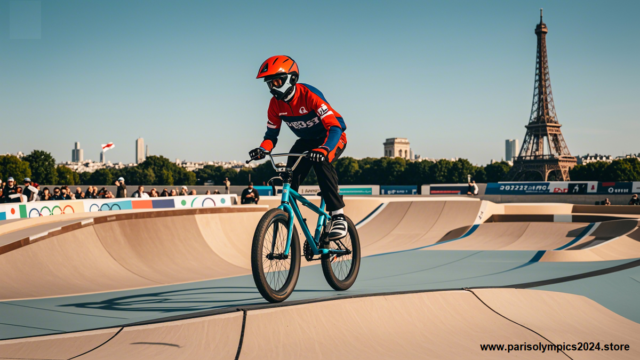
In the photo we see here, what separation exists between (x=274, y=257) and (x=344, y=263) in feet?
7.35

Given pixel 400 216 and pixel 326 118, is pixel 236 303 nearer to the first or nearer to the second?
pixel 326 118

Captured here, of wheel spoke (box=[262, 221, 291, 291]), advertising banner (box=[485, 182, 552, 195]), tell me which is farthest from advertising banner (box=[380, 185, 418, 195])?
wheel spoke (box=[262, 221, 291, 291])

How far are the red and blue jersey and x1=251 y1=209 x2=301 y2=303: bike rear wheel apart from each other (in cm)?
99

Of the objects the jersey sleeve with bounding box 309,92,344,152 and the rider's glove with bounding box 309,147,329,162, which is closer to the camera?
the rider's glove with bounding box 309,147,329,162

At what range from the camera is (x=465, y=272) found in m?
8.30

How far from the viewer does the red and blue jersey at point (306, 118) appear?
213 inches

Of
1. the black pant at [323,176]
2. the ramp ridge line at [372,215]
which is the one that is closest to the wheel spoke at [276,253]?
the black pant at [323,176]

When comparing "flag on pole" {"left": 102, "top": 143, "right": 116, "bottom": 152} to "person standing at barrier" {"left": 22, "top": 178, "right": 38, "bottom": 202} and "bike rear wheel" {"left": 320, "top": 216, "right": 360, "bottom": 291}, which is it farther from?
"bike rear wheel" {"left": 320, "top": 216, "right": 360, "bottom": 291}

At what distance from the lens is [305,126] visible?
5.62 metres

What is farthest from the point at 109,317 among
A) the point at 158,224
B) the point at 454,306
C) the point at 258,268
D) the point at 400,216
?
the point at 400,216

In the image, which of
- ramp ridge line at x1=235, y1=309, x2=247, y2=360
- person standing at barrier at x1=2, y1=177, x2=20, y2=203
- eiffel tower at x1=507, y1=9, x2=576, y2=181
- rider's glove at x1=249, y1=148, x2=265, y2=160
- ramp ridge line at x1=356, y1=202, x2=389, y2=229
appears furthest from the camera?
eiffel tower at x1=507, y1=9, x2=576, y2=181

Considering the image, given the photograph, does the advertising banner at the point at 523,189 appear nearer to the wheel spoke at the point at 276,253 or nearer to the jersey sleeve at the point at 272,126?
the jersey sleeve at the point at 272,126

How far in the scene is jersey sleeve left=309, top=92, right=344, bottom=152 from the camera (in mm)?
5387

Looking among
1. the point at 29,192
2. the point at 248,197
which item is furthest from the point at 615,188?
the point at 29,192
